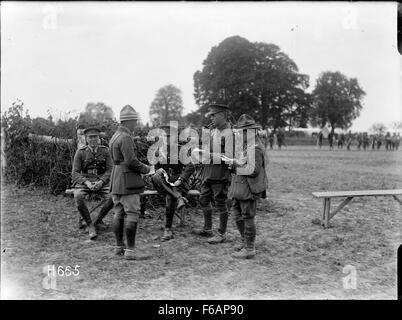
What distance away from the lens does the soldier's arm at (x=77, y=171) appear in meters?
7.07

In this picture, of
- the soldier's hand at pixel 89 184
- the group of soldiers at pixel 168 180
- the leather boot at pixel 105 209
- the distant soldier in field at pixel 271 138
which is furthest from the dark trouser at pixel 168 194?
the distant soldier in field at pixel 271 138

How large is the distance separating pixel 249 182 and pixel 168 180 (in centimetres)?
168

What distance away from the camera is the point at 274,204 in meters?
9.51

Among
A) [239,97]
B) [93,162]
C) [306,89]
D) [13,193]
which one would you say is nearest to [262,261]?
[93,162]

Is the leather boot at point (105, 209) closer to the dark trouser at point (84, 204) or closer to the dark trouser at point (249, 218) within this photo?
the dark trouser at point (84, 204)

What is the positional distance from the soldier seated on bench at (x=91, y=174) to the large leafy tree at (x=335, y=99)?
192ft

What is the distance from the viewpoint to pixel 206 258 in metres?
5.86

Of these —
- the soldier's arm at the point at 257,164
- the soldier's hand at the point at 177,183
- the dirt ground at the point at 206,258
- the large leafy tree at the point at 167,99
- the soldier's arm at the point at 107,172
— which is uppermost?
→ the large leafy tree at the point at 167,99

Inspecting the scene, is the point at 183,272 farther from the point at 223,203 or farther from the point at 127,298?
the point at 223,203

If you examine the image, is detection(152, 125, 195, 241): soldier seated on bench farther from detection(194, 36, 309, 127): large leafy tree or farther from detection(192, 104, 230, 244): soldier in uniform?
detection(194, 36, 309, 127): large leafy tree

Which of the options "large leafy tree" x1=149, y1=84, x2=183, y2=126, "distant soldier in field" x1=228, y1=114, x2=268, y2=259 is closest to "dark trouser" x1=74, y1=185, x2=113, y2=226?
"distant soldier in field" x1=228, y1=114, x2=268, y2=259

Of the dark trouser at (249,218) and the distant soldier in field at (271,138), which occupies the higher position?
the distant soldier in field at (271,138)

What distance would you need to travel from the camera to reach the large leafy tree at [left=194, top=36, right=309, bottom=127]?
42156mm

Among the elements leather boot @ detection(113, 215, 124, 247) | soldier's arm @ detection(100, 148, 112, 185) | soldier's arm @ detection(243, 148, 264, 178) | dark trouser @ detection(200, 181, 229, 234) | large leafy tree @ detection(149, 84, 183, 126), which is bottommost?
leather boot @ detection(113, 215, 124, 247)
